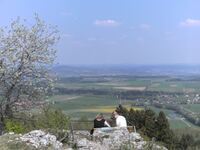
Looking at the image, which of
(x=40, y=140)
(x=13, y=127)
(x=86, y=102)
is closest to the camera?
(x=40, y=140)

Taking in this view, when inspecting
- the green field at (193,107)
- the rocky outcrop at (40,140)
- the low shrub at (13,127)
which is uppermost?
the rocky outcrop at (40,140)

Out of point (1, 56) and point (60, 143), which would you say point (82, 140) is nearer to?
point (60, 143)

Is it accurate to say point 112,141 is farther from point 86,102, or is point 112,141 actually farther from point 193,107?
point 193,107

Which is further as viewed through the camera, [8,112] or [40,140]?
[8,112]

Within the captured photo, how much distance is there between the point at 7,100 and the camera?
21.8 meters

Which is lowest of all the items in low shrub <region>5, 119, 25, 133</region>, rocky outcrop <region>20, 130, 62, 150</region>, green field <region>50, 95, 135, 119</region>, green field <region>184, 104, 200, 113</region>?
green field <region>184, 104, 200, 113</region>

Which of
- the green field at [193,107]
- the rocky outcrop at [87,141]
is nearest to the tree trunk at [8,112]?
the rocky outcrop at [87,141]

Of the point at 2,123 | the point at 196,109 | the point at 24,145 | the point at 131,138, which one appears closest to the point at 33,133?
the point at 24,145

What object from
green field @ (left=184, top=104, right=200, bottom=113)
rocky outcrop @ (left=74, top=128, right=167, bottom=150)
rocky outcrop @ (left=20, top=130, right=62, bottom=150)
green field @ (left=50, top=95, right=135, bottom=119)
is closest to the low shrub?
rocky outcrop @ (left=74, top=128, right=167, bottom=150)

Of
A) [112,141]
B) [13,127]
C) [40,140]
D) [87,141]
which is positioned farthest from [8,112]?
[112,141]

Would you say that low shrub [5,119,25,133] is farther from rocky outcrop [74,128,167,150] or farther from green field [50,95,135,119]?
→ green field [50,95,135,119]

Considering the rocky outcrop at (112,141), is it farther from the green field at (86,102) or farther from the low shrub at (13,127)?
the green field at (86,102)

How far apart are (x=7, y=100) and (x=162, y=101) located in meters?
93.7

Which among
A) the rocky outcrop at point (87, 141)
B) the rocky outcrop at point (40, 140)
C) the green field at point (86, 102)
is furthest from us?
the green field at point (86, 102)
